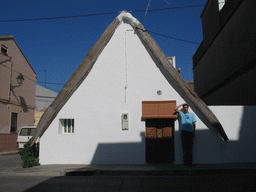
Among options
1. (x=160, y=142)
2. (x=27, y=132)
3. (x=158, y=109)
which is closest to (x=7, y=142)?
(x=27, y=132)

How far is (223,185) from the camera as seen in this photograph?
5379 mm

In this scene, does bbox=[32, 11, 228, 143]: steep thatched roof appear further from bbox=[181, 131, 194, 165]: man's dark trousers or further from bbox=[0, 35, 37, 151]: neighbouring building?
bbox=[0, 35, 37, 151]: neighbouring building

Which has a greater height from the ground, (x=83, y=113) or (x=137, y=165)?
(x=83, y=113)

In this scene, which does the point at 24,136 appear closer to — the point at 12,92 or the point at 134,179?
the point at 12,92

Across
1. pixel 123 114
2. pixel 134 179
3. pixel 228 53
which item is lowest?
pixel 134 179

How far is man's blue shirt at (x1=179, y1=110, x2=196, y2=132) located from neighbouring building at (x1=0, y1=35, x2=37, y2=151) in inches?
522

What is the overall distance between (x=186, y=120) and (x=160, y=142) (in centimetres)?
123

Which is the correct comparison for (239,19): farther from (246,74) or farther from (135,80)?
(135,80)

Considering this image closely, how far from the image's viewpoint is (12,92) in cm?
1839

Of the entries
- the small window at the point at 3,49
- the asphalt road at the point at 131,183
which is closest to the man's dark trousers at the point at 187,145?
the asphalt road at the point at 131,183

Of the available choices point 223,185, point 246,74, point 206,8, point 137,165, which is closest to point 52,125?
point 137,165

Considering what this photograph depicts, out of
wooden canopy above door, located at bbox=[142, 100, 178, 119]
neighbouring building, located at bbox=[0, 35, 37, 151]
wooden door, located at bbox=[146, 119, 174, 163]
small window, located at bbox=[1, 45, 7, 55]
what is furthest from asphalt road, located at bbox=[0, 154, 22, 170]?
small window, located at bbox=[1, 45, 7, 55]

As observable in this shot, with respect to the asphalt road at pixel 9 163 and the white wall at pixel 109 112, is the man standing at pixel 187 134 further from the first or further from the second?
the asphalt road at pixel 9 163

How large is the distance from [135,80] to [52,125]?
3.45 metres
